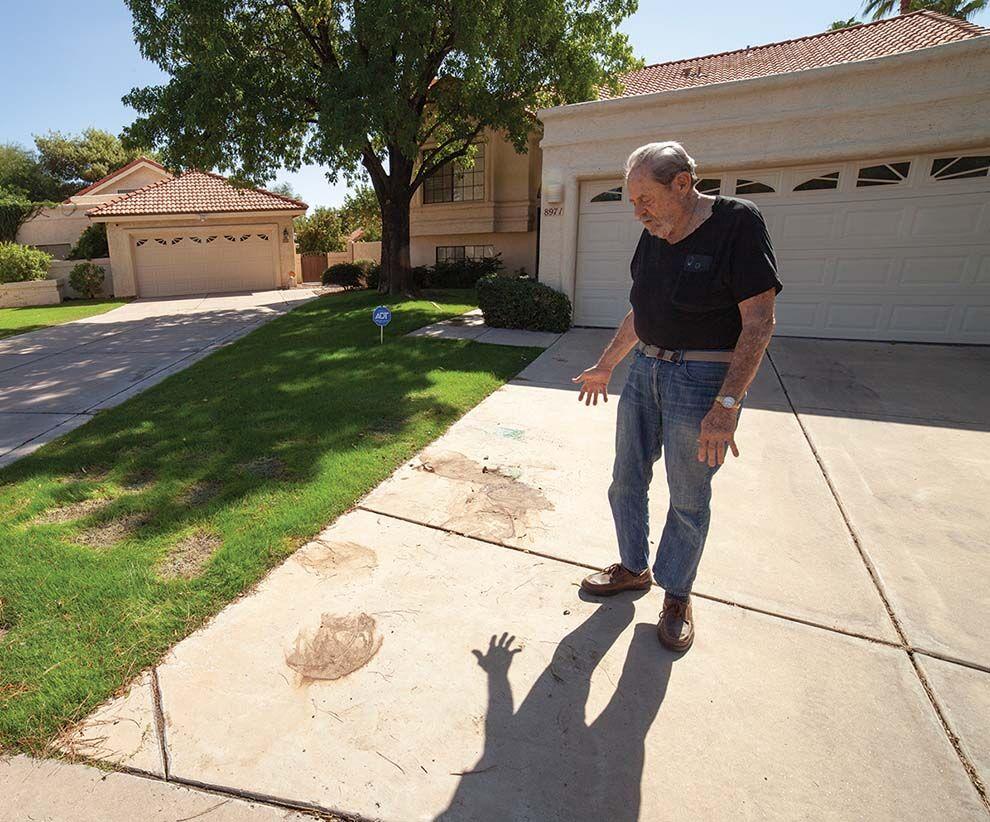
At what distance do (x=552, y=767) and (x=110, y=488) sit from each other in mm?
3493

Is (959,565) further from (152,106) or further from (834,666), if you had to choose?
(152,106)

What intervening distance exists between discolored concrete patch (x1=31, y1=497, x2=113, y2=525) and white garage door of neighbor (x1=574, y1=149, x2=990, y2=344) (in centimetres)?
894

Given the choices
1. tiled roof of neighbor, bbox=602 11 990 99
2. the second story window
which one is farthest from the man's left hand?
the second story window

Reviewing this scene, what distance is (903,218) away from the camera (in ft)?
26.0

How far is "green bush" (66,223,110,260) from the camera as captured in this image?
2089cm

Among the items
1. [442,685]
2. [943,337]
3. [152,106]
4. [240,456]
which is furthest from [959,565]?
[152,106]

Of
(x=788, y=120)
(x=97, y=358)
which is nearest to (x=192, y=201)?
(x=97, y=358)

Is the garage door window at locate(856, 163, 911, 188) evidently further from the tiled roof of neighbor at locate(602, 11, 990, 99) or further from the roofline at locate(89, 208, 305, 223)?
the roofline at locate(89, 208, 305, 223)

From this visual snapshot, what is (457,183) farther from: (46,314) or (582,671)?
(582,671)

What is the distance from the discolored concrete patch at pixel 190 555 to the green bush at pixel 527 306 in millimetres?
6907

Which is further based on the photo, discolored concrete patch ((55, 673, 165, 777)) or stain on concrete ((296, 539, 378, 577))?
stain on concrete ((296, 539, 378, 577))

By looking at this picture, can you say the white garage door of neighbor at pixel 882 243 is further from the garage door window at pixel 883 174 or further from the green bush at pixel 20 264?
the green bush at pixel 20 264

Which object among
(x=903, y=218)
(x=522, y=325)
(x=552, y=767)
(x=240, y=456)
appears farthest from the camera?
(x=522, y=325)

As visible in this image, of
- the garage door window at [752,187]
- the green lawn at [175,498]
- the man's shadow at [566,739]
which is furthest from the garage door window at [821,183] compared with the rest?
the man's shadow at [566,739]
